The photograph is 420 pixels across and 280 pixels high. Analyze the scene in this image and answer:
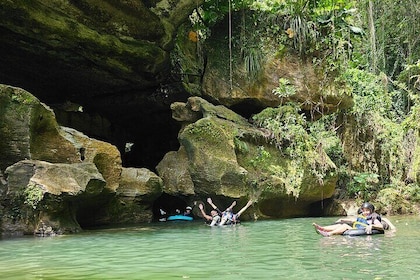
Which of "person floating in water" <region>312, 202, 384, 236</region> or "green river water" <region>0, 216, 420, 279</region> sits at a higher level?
"person floating in water" <region>312, 202, 384, 236</region>

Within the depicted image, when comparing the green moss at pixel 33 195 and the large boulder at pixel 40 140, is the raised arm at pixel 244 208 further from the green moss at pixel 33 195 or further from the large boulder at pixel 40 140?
the green moss at pixel 33 195

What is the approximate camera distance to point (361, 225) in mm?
9594

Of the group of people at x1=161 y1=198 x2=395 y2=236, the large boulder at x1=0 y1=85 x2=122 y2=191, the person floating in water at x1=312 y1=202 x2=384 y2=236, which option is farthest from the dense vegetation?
the large boulder at x1=0 y1=85 x2=122 y2=191

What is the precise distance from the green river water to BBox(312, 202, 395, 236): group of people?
0.20 m

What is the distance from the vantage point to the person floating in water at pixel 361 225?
939 centimetres

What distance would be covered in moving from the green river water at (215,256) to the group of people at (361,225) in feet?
0.67

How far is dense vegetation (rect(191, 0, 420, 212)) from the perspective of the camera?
15.9 metres

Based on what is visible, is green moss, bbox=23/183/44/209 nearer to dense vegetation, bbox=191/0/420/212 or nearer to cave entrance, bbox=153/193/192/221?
dense vegetation, bbox=191/0/420/212

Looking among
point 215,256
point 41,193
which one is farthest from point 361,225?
point 41,193

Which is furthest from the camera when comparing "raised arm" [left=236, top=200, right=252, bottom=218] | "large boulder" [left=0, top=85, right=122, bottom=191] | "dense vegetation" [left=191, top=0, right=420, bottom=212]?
"dense vegetation" [left=191, top=0, right=420, bottom=212]

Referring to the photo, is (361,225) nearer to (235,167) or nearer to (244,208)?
(244,208)

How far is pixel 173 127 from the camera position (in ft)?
67.8

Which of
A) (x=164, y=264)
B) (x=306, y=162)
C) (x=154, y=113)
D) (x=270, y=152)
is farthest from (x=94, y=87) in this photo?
(x=164, y=264)

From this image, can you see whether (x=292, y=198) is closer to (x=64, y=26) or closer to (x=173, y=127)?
(x=173, y=127)
